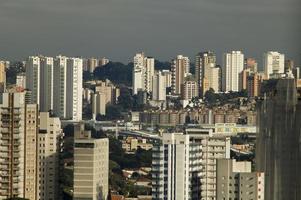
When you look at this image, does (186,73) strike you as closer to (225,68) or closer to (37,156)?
(225,68)

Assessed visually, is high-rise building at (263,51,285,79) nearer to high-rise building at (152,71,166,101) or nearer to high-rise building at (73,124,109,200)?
high-rise building at (73,124,109,200)

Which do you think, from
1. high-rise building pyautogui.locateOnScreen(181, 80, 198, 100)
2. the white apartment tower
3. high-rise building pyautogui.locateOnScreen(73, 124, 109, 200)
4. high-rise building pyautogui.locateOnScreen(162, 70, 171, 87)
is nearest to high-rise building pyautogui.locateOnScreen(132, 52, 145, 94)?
the white apartment tower

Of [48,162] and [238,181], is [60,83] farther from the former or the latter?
[238,181]

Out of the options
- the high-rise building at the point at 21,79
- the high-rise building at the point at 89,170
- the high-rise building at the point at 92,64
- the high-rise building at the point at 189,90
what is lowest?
the high-rise building at the point at 89,170

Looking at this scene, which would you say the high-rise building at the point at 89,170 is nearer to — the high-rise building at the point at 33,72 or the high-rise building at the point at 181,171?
the high-rise building at the point at 181,171

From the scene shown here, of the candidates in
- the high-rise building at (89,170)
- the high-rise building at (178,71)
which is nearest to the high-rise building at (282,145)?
the high-rise building at (89,170)
